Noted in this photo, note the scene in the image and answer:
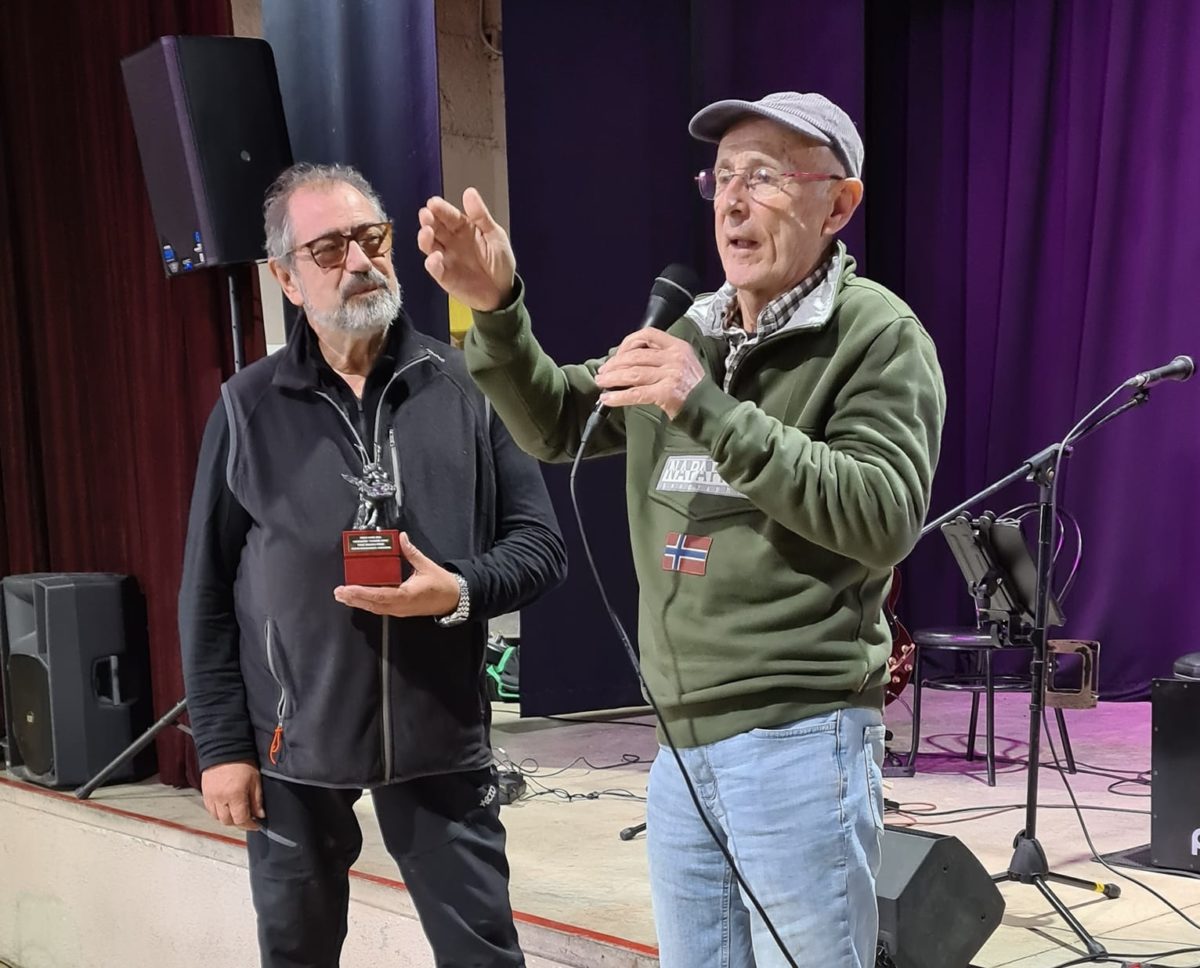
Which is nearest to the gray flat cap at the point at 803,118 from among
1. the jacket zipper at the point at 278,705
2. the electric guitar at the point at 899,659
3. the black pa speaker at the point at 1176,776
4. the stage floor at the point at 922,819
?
the jacket zipper at the point at 278,705

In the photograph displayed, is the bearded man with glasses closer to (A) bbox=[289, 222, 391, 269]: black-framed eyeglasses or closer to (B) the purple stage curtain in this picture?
(A) bbox=[289, 222, 391, 269]: black-framed eyeglasses

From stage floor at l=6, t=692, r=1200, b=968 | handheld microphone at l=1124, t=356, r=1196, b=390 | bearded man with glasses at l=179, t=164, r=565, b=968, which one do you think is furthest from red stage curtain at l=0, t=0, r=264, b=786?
handheld microphone at l=1124, t=356, r=1196, b=390

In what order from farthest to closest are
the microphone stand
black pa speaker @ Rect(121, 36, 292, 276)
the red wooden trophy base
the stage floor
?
black pa speaker @ Rect(121, 36, 292, 276)
the microphone stand
the stage floor
the red wooden trophy base

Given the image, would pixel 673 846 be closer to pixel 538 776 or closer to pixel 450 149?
pixel 538 776

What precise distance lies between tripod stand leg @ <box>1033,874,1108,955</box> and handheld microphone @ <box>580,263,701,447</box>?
1.75 meters

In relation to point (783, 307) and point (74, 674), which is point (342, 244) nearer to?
point (783, 307)

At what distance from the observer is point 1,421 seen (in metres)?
4.84

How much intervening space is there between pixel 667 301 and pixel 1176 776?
7.78ft

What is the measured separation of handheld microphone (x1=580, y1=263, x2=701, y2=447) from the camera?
5.01 ft

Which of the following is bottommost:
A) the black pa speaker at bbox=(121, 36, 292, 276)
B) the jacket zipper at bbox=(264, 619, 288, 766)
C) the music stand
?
the music stand

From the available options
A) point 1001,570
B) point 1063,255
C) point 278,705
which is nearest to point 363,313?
point 278,705

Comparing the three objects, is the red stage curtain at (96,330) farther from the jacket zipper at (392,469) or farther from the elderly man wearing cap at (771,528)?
the elderly man wearing cap at (771,528)

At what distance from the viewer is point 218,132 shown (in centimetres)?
355

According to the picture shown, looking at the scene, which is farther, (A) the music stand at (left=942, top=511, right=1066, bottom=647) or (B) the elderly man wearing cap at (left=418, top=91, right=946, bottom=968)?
(A) the music stand at (left=942, top=511, right=1066, bottom=647)
